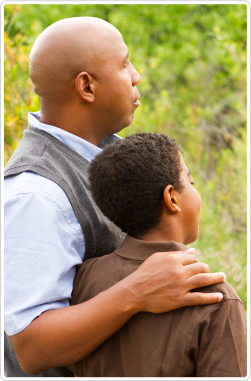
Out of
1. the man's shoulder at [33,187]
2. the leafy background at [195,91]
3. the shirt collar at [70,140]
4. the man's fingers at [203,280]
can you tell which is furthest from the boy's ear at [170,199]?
the leafy background at [195,91]

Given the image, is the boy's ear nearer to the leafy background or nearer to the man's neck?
the man's neck

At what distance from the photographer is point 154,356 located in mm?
1187

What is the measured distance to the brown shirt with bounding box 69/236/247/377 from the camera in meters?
1.14

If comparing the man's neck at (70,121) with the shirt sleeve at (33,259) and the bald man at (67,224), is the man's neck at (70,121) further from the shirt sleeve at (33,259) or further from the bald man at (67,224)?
the shirt sleeve at (33,259)

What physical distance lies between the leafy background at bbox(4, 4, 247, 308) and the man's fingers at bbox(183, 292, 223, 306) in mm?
1919

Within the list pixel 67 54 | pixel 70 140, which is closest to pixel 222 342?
pixel 70 140

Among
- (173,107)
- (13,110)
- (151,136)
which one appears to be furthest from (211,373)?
(173,107)

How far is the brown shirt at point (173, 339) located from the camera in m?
1.14

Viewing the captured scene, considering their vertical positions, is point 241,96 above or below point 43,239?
above

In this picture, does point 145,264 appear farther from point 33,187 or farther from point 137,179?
point 33,187

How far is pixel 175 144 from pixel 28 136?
60 cm

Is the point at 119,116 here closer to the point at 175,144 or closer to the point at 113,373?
the point at 175,144

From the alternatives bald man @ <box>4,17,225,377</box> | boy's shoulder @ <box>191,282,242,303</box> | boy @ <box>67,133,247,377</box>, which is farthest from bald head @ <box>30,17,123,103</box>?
boy's shoulder @ <box>191,282,242,303</box>

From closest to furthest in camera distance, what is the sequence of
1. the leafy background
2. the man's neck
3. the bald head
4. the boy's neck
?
A: the boy's neck, the bald head, the man's neck, the leafy background
